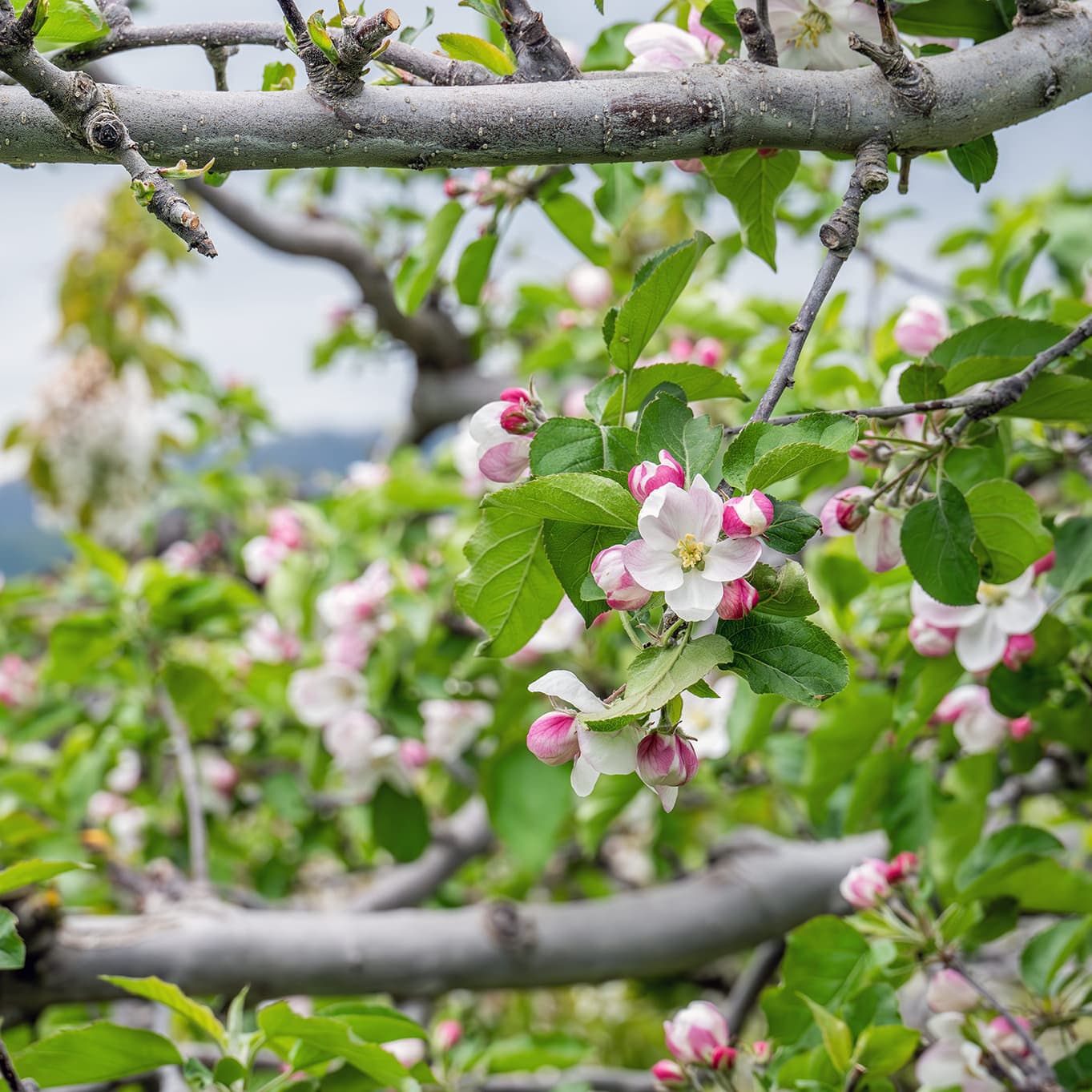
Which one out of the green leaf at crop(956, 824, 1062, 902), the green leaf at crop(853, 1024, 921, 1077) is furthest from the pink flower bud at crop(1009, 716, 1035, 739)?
the green leaf at crop(853, 1024, 921, 1077)

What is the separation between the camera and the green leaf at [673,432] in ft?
1.68

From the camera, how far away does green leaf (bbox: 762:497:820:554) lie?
484 millimetres

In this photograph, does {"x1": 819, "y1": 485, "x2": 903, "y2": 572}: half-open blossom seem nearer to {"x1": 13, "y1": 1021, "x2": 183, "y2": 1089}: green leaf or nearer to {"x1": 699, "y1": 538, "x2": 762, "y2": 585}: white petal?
{"x1": 699, "y1": 538, "x2": 762, "y2": 585}: white petal

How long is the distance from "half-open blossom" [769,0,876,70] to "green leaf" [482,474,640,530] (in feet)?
1.12

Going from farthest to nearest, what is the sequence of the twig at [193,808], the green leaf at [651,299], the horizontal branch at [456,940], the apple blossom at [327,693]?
the apple blossom at [327,693] < the twig at [193,808] < the horizontal branch at [456,940] < the green leaf at [651,299]

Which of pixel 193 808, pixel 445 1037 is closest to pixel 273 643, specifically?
pixel 193 808

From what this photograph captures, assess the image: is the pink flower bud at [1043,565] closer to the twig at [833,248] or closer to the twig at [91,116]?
the twig at [833,248]

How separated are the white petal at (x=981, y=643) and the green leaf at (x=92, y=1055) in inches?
24.7

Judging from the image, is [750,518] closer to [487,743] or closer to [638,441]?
[638,441]

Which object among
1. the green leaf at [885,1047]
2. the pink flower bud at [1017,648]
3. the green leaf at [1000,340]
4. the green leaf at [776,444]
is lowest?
the green leaf at [885,1047]

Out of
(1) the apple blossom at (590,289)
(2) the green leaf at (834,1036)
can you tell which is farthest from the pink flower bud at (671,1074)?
(1) the apple blossom at (590,289)

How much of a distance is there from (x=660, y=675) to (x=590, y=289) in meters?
1.47

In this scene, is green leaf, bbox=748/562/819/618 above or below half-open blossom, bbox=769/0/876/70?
below

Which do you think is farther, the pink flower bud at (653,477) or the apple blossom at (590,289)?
the apple blossom at (590,289)
